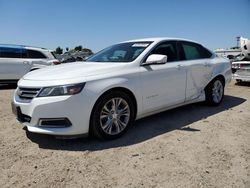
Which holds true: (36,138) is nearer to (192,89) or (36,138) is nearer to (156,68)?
(156,68)

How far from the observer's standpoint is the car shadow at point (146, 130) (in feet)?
13.0

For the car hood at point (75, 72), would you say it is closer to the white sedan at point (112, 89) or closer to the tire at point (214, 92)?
the white sedan at point (112, 89)

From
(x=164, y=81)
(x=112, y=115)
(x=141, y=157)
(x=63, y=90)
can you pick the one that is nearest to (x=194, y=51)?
(x=164, y=81)

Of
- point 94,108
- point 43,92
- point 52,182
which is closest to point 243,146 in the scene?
point 94,108

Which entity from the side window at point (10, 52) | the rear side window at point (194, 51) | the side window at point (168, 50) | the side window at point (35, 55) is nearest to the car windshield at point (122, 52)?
the side window at point (168, 50)

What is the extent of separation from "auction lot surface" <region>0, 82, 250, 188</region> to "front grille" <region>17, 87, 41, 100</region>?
27.1 inches

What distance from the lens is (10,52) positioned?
1027cm

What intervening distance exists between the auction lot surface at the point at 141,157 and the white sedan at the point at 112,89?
0.99ft

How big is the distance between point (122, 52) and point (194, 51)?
1721 millimetres

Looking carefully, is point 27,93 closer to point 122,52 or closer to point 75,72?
point 75,72

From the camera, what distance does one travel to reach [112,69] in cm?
420

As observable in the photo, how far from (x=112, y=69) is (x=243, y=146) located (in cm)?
217

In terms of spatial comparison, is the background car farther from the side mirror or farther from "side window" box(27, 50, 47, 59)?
the side mirror

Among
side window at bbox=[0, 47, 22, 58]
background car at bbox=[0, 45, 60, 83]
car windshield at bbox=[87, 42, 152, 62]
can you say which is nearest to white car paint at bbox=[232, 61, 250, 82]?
car windshield at bbox=[87, 42, 152, 62]
